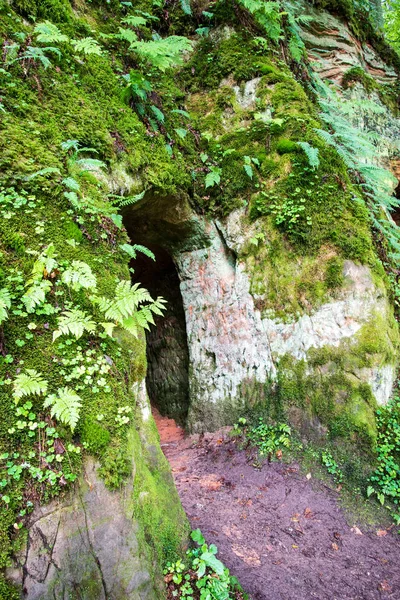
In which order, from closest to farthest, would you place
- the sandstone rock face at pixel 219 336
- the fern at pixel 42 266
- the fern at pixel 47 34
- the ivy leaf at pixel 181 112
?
the fern at pixel 42 266, the fern at pixel 47 34, the sandstone rock face at pixel 219 336, the ivy leaf at pixel 181 112

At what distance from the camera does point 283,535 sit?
4.55 meters

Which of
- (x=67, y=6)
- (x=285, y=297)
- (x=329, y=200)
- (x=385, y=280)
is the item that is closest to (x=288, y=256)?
(x=285, y=297)

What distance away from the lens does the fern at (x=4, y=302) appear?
2784 millimetres

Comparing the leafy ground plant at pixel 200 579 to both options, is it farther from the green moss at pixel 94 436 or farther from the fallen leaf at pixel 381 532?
Result: the fallen leaf at pixel 381 532

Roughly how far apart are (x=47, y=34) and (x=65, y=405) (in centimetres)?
500

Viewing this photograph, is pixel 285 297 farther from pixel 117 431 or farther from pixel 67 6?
pixel 67 6

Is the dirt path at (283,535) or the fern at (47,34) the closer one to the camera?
the dirt path at (283,535)

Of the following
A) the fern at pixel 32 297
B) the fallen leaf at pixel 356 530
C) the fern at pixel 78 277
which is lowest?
the fallen leaf at pixel 356 530

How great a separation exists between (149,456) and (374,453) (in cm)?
353

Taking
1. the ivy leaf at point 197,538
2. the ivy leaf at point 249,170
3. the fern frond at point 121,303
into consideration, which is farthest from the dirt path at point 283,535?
the ivy leaf at point 249,170

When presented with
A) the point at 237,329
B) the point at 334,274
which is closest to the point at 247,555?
the point at 237,329

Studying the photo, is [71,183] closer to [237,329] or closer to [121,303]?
[121,303]

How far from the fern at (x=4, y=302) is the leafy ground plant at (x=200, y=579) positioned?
8.74 ft

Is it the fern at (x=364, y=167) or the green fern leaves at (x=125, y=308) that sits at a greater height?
the fern at (x=364, y=167)
